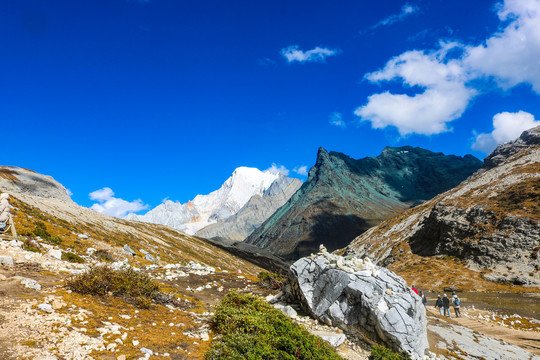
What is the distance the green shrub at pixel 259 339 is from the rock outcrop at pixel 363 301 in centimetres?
309

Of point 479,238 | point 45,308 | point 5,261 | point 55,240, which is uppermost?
point 479,238

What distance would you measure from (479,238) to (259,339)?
318 ft

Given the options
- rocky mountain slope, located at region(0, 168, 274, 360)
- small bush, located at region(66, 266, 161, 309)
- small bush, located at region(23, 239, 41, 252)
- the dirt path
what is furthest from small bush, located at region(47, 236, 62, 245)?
the dirt path

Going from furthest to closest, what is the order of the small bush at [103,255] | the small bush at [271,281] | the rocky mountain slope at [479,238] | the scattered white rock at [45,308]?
the rocky mountain slope at [479,238] < the small bush at [103,255] < the small bush at [271,281] < the scattered white rock at [45,308]

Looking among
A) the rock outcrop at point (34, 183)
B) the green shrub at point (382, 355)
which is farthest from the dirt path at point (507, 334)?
the rock outcrop at point (34, 183)

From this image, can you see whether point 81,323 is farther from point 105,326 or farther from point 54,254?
point 54,254

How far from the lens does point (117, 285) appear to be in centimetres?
1359

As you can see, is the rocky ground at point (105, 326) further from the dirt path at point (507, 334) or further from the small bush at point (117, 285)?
the dirt path at point (507, 334)

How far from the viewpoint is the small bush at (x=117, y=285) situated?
1259 cm

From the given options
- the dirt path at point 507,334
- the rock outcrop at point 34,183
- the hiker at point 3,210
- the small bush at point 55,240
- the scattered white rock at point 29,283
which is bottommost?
the dirt path at point 507,334

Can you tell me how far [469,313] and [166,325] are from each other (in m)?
40.3

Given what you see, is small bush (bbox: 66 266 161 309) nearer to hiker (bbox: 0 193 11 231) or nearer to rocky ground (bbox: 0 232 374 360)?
rocky ground (bbox: 0 232 374 360)

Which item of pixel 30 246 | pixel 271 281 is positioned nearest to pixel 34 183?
pixel 30 246

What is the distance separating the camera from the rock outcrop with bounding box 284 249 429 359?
45.2ft
